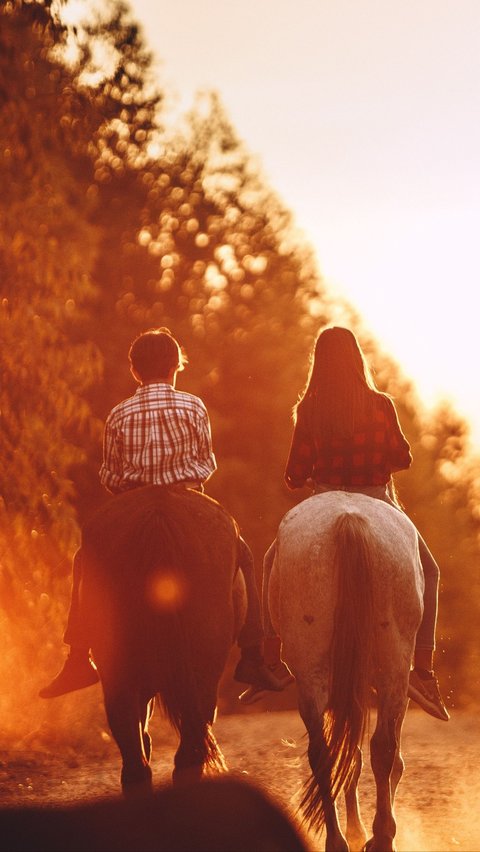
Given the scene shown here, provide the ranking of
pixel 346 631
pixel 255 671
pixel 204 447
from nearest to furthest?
pixel 346 631 < pixel 204 447 < pixel 255 671

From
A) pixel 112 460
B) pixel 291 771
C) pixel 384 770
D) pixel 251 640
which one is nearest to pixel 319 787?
pixel 384 770

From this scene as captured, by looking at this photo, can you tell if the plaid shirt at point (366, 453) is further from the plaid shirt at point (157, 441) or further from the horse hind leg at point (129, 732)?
the horse hind leg at point (129, 732)

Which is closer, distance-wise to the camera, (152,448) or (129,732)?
(129,732)

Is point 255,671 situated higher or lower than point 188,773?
higher

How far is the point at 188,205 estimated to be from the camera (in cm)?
2848

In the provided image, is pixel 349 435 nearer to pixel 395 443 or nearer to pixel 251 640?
pixel 395 443

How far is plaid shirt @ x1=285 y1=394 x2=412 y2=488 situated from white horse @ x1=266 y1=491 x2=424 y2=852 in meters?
0.43

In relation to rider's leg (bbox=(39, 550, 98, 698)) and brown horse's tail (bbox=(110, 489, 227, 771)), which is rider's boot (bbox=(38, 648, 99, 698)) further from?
brown horse's tail (bbox=(110, 489, 227, 771))

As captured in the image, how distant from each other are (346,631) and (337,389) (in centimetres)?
156

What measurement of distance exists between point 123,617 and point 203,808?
3.49 m

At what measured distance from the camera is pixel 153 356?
21.7ft

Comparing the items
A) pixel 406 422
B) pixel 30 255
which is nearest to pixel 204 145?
pixel 406 422

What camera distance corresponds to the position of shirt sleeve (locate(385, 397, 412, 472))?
675 cm

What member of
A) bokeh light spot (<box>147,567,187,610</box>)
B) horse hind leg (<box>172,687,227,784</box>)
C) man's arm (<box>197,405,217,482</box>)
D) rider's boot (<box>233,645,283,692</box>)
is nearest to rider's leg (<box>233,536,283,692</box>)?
rider's boot (<box>233,645,283,692</box>)
